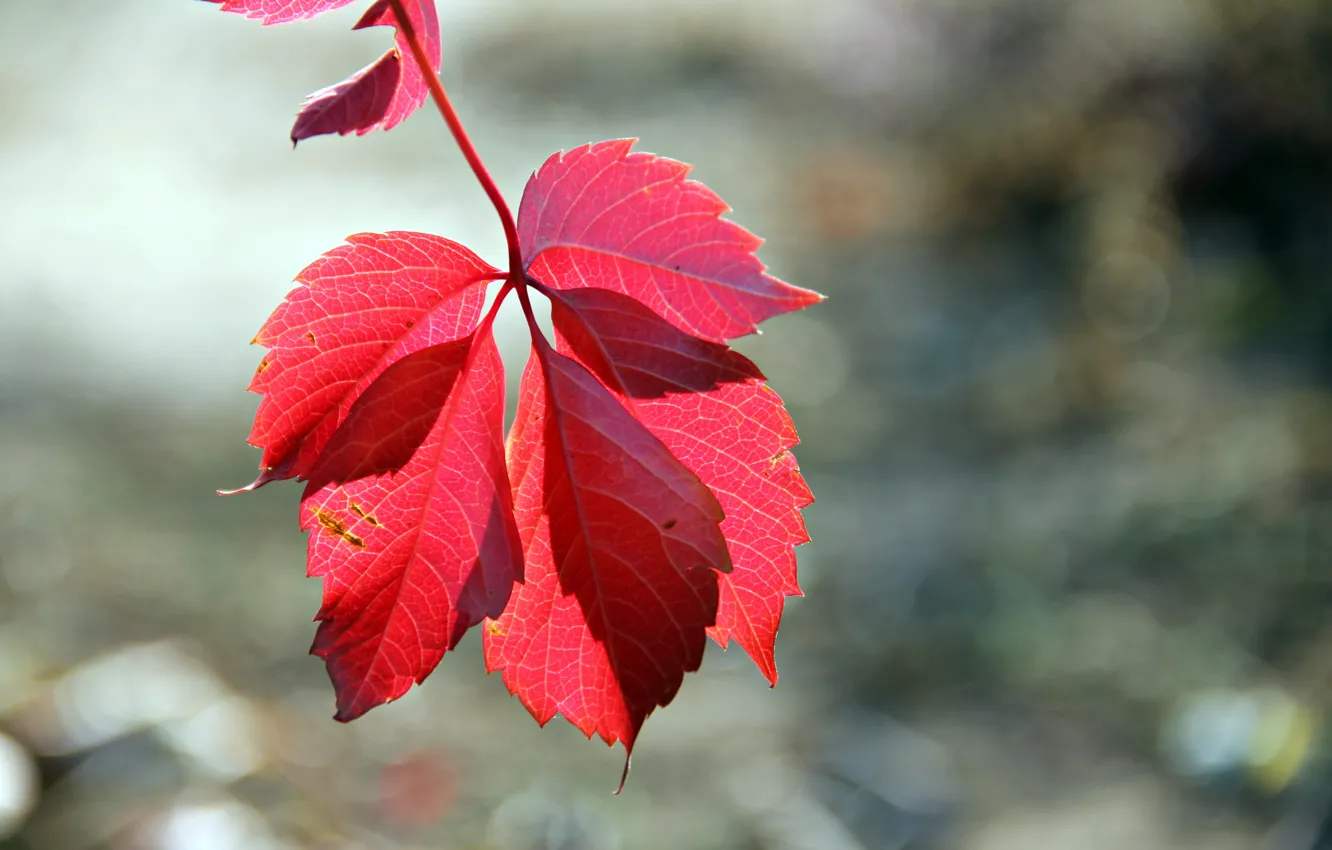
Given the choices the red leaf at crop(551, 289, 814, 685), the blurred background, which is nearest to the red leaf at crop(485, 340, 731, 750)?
the red leaf at crop(551, 289, 814, 685)

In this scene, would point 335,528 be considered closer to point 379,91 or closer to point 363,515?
point 363,515

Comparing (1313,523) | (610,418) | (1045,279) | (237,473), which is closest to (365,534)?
(610,418)

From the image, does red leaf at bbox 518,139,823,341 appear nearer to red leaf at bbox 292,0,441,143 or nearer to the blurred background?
red leaf at bbox 292,0,441,143

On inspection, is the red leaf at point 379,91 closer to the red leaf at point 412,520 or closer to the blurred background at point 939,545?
the red leaf at point 412,520

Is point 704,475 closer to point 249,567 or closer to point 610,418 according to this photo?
point 610,418

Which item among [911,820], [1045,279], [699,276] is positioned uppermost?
[1045,279]

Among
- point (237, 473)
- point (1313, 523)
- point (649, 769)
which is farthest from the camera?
point (237, 473)

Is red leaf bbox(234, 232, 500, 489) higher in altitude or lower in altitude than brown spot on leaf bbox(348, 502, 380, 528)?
higher

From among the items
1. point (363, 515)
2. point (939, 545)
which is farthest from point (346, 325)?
point (939, 545)
